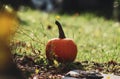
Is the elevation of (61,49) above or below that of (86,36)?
above

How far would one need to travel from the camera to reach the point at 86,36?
40.7ft

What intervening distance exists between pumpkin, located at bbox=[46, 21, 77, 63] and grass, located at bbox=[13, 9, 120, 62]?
272 mm

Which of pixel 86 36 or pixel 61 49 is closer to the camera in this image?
pixel 61 49

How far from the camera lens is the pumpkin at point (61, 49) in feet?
22.8

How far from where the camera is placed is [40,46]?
24.7 feet

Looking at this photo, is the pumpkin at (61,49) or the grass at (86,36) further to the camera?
the grass at (86,36)

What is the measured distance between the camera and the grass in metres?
7.85

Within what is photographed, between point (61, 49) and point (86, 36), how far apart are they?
5429 millimetres

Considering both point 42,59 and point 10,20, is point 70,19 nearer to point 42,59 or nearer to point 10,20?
point 42,59

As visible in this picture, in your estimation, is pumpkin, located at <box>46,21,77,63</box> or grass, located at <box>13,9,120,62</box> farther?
grass, located at <box>13,9,120,62</box>

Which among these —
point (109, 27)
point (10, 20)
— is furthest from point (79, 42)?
point (10, 20)

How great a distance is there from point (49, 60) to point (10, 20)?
9.01 feet

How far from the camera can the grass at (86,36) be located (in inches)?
309

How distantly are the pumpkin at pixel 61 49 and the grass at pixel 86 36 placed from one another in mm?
272
